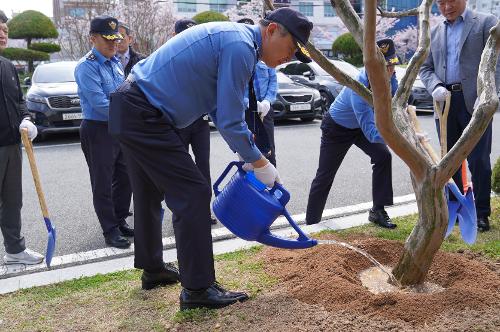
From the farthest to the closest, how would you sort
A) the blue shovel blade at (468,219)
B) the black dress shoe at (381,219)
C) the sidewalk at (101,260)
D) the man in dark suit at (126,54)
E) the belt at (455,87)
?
the man in dark suit at (126,54)
the black dress shoe at (381,219)
the belt at (455,87)
the sidewalk at (101,260)
the blue shovel blade at (468,219)

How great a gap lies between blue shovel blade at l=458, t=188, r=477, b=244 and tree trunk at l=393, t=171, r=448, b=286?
65 centimetres

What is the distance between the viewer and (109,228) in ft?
14.5

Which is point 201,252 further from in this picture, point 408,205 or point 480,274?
point 408,205

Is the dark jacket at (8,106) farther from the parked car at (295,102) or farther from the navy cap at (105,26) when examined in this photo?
the parked car at (295,102)

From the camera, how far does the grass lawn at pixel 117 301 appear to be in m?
3.04

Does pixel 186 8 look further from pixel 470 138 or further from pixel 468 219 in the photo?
pixel 470 138

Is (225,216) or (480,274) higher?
(225,216)

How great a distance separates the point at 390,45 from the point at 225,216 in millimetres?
2181

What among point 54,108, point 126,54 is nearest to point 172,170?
point 126,54

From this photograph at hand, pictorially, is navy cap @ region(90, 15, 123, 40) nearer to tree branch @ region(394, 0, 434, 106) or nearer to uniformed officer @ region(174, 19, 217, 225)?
uniformed officer @ region(174, 19, 217, 225)

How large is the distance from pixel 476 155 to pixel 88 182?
16.1ft

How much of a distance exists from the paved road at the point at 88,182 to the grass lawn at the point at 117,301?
1.02 meters

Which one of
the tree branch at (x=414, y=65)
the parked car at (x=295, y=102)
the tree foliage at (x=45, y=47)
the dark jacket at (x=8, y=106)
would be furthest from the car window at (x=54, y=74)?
the tree foliage at (x=45, y=47)

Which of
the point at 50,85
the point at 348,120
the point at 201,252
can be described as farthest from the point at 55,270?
the point at 50,85
